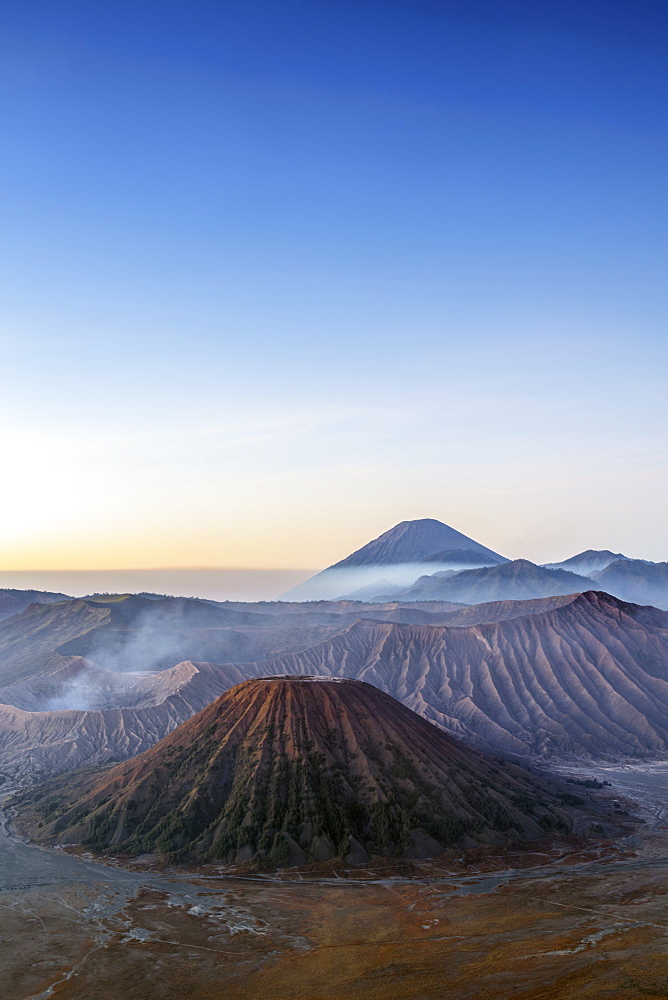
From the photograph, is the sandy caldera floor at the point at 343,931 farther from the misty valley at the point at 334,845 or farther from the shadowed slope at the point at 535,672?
the shadowed slope at the point at 535,672

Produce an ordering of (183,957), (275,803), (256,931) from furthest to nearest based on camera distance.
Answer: (275,803)
(256,931)
(183,957)

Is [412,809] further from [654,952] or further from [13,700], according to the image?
[13,700]

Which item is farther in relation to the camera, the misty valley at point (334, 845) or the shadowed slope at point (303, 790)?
the shadowed slope at point (303, 790)

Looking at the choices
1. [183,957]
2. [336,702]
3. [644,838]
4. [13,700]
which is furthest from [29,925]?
[13,700]

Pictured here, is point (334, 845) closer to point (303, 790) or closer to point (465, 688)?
point (303, 790)

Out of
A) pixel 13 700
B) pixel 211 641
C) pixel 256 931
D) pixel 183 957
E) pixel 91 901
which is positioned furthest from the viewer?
pixel 211 641

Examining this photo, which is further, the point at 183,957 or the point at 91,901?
the point at 91,901

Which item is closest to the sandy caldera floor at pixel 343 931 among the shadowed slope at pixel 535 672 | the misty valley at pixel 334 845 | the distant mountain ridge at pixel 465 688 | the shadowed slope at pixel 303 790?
the misty valley at pixel 334 845

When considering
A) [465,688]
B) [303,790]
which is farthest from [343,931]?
[465,688]
